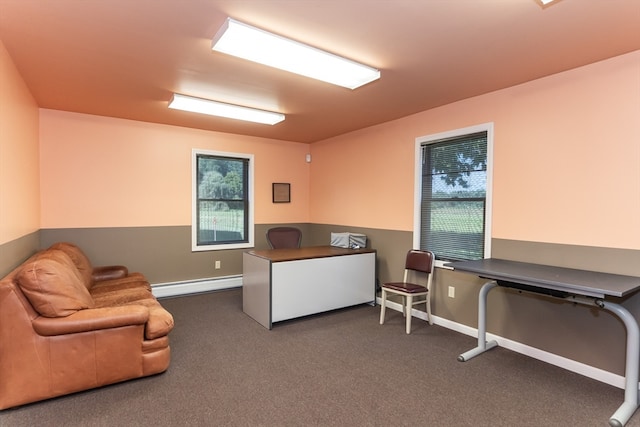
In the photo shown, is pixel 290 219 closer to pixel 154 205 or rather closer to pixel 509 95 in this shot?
pixel 154 205

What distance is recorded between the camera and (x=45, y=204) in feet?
13.2

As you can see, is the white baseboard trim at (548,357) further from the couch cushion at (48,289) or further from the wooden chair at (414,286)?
the couch cushion at (48,289)

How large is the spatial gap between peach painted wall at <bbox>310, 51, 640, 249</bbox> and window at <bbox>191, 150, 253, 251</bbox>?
2.75 metres

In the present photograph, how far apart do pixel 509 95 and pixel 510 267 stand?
5.38ft

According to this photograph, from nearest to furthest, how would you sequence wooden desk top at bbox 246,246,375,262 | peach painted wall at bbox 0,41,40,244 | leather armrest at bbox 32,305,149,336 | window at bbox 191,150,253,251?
leather armrest at bbox 32,305,149,336 < peach painted wall at bbox 0,41,40,244 < wooden desk top at bbox 246,246,375,262 < window at bbox 191,150,253,251

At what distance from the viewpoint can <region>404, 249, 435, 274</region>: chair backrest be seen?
12.3 ft

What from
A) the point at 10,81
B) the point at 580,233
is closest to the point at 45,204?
the point at 10,81

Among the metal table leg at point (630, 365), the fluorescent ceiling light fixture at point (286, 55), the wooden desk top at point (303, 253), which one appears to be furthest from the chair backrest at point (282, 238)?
the metal table leg at point (630, 365)

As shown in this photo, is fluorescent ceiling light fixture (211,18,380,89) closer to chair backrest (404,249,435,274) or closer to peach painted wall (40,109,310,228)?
chair backrest (404,249,435,274)

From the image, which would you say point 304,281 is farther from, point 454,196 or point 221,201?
point 221,201

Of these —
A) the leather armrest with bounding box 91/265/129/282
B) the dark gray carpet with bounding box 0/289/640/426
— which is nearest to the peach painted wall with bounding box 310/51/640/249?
the dark gray carpet with bounding box 0/289/640/426

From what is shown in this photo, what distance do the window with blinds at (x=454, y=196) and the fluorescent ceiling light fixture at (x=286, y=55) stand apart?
4.84 feet

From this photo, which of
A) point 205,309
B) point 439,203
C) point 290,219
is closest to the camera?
point 439,203

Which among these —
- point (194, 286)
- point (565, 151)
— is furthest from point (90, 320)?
point (565, 151)
